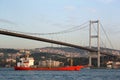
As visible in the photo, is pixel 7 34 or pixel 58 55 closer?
pixel 7 34

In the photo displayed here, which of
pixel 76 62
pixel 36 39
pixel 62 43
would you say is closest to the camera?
pixel 36 39

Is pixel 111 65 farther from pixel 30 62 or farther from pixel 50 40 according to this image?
pixel 50 40

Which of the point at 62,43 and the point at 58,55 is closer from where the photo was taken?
the point at 62,43

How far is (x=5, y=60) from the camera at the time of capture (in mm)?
130250

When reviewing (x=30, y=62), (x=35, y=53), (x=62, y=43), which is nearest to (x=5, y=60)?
(x=35, y=53)

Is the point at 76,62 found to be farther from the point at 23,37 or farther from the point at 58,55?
the point at 23,37

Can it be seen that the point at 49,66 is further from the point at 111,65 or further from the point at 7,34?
the point at 7,34

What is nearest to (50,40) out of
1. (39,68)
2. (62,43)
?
(62,43)

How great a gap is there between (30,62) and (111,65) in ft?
104

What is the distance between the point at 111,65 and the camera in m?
110

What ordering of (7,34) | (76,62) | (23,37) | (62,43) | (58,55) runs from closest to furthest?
(7,34)
(23,37)
(62,43)
(76,62)
(58,55)

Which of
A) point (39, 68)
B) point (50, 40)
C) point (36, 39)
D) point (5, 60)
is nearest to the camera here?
point (36, 39)

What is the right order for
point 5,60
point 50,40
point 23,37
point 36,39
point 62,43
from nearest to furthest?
point 23,37
point 36,39
point 50,40
point 62,43
point 5,60

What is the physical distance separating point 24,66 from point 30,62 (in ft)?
8.41
